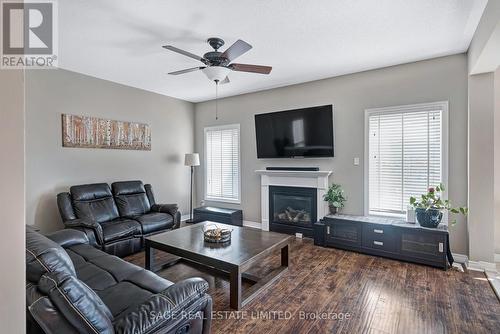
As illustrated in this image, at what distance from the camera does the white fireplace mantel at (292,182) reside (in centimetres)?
443

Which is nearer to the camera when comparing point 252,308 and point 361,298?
point 252,308

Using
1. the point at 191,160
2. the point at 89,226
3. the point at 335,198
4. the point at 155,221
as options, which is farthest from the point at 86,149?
the point at 335,198

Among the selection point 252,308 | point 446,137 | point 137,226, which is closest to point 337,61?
point 446,137

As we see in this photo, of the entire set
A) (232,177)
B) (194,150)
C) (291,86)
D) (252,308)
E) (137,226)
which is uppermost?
(291,86)

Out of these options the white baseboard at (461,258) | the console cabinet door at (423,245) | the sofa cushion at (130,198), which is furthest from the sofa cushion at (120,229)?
the white baseboard at (461,258)

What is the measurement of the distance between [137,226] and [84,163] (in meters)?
1.51

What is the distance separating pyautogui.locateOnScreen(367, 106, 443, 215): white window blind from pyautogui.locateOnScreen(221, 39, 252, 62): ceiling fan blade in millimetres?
2499

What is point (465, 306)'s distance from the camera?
241 cm

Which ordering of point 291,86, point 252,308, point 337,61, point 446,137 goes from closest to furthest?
point 252,308, point 446,137, point 337,61, point 291,86

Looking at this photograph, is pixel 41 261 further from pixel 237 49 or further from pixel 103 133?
pixel 103 133

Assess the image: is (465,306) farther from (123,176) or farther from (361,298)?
(123,176)

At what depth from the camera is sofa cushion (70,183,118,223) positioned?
12.4ft

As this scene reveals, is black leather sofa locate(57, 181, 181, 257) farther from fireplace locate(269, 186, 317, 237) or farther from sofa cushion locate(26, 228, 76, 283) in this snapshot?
sofa cushion locate(26, 228, 76, 283)

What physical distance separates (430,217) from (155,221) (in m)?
3.89
